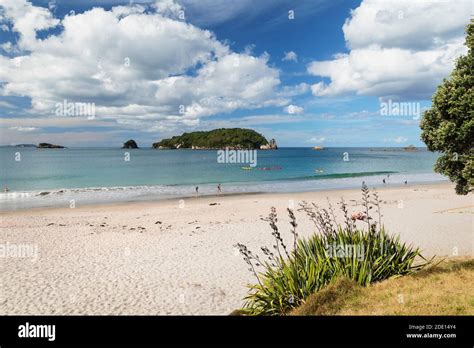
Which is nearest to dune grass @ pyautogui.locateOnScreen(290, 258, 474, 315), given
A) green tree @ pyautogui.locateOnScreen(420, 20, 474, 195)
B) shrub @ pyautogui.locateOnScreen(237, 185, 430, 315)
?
shrub @ pyautogui.locateOnScreen(237, 185, 430, 315)

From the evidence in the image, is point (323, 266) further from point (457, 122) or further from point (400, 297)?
point (457, 122)

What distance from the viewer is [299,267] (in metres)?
7.81

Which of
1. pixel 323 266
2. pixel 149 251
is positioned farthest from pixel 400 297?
pixel 149 251

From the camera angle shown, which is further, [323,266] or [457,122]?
[457,122]

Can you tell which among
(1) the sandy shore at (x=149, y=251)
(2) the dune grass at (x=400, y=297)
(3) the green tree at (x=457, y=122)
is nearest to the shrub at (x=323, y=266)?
(2) the dune grass at (x=400, y=297)

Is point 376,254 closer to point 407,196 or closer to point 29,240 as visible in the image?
point 29,240

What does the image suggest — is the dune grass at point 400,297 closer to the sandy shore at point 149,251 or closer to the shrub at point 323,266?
the shrub at point 323,266

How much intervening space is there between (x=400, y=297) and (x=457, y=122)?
494 centimetres

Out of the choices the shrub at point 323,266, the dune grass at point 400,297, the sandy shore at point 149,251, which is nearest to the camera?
the dune grass at point 400,297

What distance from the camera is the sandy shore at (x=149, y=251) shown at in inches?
407

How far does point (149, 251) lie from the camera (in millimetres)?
16062

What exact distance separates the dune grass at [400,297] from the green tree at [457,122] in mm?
3013

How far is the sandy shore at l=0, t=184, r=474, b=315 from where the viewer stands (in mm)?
10328

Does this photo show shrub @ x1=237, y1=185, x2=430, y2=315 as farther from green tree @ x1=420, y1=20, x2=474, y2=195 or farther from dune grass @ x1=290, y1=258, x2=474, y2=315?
green tree @ x1=420, y1=20, x2=474, y2=195
